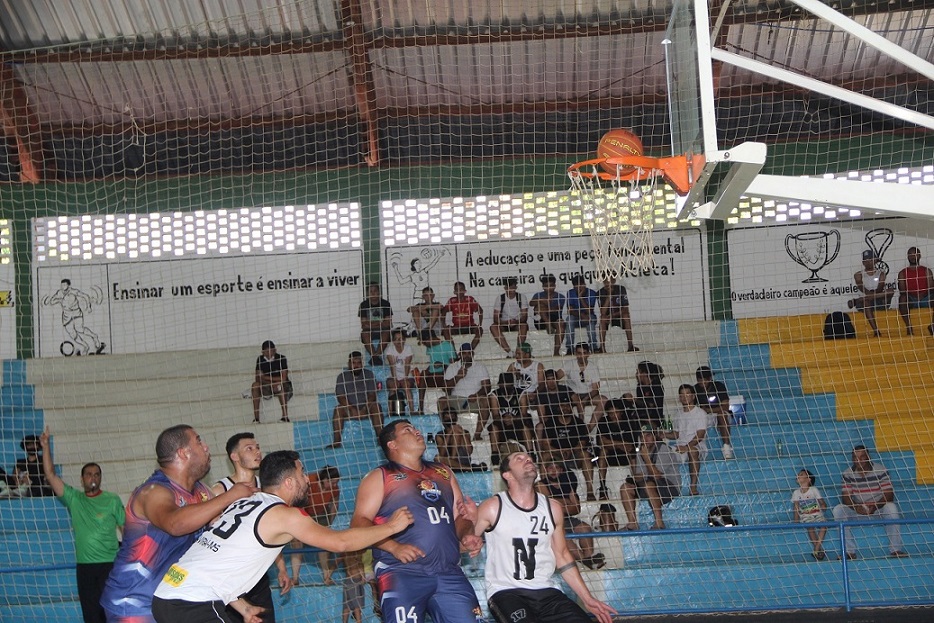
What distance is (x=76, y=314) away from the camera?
13992mm

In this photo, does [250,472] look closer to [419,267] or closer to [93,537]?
[93,537]

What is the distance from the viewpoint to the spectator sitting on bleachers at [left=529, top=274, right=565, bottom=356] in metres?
13.0

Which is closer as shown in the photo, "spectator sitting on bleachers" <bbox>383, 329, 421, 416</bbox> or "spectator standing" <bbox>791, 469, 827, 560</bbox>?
"spectator standing" <bbox>791, 469, 827, 560</bbox>

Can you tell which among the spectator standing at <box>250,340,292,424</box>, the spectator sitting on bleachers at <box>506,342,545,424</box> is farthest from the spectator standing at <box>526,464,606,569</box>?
the spectator standing at <box>250,340,292,424</box>

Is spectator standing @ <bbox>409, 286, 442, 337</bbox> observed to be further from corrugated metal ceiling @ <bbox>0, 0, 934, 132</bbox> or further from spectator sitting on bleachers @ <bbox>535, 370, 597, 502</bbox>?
corrugated metal ceiling @ <bbox>0, 0, 934, 132</bbox>

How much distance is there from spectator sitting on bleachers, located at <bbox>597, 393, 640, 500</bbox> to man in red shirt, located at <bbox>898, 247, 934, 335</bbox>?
4149 millimetres

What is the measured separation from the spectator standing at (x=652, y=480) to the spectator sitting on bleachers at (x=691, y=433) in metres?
0.18

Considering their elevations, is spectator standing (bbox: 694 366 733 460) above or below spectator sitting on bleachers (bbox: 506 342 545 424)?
below

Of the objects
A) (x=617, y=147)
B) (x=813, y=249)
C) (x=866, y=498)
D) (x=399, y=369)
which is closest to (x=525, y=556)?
→ (x=617, y=147)

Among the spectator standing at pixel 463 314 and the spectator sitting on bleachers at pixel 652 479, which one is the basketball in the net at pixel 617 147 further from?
the spectator standing at pixel 463 314

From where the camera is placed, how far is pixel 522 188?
14000 mm

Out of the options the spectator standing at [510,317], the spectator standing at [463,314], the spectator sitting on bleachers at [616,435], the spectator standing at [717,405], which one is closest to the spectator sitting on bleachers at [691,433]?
the spectator standing at [717,405]

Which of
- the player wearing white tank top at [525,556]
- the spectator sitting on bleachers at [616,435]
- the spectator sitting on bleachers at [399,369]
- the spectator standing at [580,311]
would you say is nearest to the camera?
the player wearing white tank top at [525,556]

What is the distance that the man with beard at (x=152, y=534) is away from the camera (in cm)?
571
